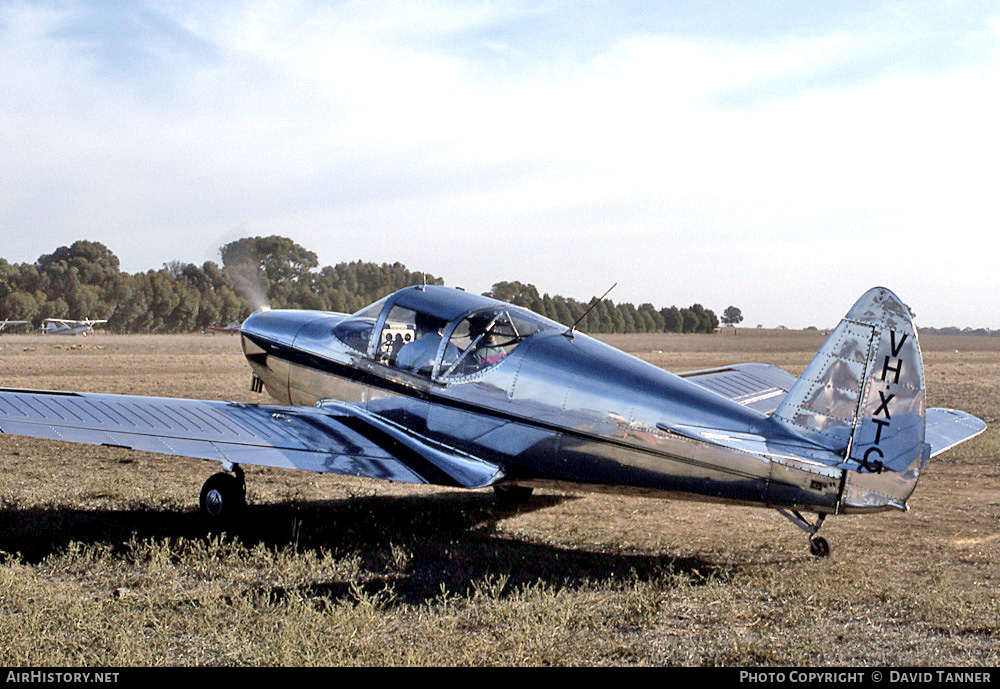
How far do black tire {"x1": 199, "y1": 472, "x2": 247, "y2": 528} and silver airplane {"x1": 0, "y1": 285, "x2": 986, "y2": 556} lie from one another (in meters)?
0.01

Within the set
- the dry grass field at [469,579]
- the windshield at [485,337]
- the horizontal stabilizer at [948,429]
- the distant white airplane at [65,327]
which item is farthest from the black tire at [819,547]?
the distant white airplane at [65,327]

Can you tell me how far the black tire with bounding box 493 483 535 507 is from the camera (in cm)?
802

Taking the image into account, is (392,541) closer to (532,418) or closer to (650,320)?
(532,418)

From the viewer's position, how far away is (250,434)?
6688 millimetres

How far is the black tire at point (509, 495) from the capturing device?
26.3 ft

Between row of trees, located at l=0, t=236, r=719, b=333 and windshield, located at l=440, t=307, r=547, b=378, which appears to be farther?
row of trees, located at l=0, t=236, r=719, b=333

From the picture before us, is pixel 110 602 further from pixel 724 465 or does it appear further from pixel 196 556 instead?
pixel 724 465

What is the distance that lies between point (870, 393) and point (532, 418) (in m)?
2.32

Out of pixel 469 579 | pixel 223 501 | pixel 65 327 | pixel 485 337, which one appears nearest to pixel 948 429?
pixel 485 337

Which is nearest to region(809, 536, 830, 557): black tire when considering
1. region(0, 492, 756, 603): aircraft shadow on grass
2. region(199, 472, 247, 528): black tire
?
region(0, 492, 756, 603): aircraft shadow on grass

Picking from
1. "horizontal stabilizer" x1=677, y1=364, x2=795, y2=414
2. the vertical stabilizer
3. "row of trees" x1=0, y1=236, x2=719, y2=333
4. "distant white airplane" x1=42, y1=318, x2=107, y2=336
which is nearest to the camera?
the vertical stabilizer

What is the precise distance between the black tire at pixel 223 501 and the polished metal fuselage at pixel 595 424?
1.30 meters

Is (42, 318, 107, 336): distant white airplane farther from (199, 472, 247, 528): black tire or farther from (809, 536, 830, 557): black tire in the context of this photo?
(809, 536, 830, 557): black tire

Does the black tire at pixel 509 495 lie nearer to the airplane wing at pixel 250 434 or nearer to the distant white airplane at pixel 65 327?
the airplane wing at pixel 250 434
